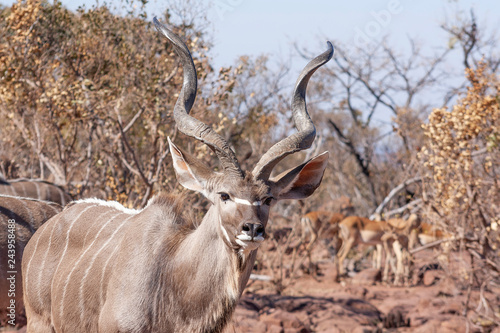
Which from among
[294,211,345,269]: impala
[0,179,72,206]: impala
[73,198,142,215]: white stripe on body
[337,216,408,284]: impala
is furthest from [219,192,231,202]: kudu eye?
[337,216,408,284]: impala

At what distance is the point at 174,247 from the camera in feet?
9.18

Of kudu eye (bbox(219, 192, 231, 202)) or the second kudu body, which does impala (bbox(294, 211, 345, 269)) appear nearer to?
the second kudu body

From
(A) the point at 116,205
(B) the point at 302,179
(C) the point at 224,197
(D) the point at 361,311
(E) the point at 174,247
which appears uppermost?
(B) the point at 302,179

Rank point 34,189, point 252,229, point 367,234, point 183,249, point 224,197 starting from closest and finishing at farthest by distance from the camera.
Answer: point 252,229
point 224,197
point 183,249
point 34,189
point 367,234

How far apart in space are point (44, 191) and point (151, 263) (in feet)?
12.0

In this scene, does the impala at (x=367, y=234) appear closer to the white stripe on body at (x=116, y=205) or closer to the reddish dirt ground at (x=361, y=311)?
the reddish dirt ground at (x=361, y=311)

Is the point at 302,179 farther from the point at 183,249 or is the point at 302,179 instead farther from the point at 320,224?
the point at 320,224

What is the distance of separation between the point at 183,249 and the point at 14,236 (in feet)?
5.53

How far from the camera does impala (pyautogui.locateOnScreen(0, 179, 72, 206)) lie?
19.2ft

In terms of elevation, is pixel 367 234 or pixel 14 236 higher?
pixel 367 234

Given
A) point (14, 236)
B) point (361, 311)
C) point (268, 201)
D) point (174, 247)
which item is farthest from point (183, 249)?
point (361, 311)

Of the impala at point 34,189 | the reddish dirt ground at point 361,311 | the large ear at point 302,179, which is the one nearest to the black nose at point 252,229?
the large ear at point 302,179

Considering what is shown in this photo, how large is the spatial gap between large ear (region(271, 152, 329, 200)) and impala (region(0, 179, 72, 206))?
3.74 metres

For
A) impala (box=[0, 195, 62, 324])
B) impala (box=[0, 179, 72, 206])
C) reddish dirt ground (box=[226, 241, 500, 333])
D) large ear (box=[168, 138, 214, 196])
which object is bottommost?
reddish dirt ground (box=[226, 241, 500, 333])
